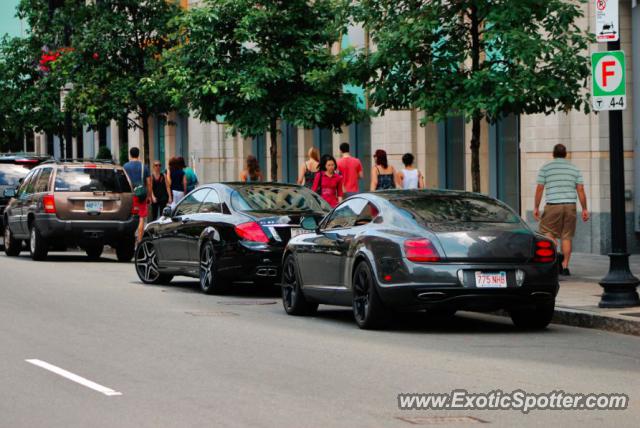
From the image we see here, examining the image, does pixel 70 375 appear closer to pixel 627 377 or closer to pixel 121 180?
pixel 627 377

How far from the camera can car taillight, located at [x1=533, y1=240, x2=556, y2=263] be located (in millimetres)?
13906

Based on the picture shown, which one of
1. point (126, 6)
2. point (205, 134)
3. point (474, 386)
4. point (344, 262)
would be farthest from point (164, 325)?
point (205, 134)

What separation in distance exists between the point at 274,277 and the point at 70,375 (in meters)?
7.57

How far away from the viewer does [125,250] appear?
1079 inches

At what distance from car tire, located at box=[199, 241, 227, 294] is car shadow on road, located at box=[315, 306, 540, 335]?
222 cm

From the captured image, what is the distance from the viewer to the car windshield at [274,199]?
1883cm

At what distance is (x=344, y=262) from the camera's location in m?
14.8

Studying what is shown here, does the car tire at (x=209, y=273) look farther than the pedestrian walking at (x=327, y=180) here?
No

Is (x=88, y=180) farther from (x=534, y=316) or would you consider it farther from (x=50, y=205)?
(x=534, y=316)

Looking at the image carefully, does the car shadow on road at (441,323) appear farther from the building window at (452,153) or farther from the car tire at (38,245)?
the building window at (452,153)

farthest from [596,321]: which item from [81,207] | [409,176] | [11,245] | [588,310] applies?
[11,245]

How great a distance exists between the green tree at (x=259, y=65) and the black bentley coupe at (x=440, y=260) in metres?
13.1

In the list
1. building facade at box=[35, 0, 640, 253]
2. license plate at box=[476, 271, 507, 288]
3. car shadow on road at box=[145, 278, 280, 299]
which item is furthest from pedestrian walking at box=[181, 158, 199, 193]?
license plate at box=[476, 271, 507, 288]

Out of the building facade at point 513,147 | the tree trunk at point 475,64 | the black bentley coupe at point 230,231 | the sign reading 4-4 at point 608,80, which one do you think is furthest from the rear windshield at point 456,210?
the building facade at point 513,147
